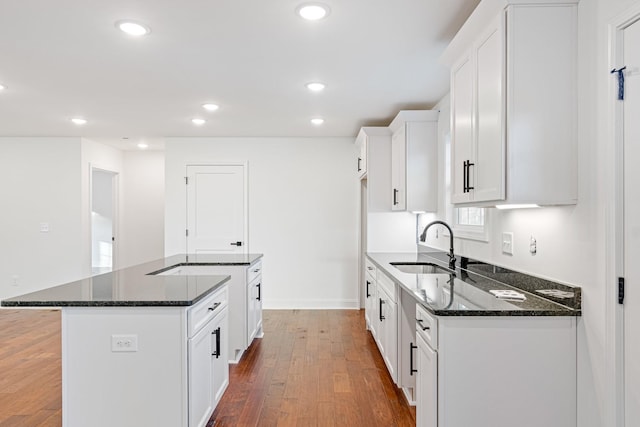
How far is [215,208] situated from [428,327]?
4398 mm

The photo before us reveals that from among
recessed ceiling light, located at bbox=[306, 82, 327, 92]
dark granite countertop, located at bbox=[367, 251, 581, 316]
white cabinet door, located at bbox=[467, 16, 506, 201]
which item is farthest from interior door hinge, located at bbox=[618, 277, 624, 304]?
recessed ceiling light, located at bbox=[306, 82, 327, 92]

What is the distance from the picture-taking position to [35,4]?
2197 mm

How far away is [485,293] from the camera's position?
89.4 inches

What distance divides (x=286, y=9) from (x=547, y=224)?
1.72 metres

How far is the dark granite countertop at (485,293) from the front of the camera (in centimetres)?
186

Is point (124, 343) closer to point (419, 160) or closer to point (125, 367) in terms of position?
point (125, 367)

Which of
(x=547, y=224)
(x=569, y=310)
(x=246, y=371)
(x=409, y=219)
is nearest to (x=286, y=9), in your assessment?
(x=547, y=224)

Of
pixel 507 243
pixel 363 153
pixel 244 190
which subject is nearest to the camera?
pixel 507 243

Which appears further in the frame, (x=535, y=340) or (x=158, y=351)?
(x=158, y=351)

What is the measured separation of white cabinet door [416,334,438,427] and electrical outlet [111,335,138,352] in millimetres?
1410

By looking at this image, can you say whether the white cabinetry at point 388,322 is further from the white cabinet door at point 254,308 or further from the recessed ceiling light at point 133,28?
the recessed ceiling light at point 133,28

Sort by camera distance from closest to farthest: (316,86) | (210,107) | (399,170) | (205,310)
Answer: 1. (205,310)
2. (316,86)
3. (210,107)
4. (399,170)

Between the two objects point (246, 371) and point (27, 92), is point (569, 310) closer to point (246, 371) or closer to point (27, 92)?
point (246, 371)

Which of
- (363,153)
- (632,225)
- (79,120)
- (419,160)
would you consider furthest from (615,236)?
(79,120)
